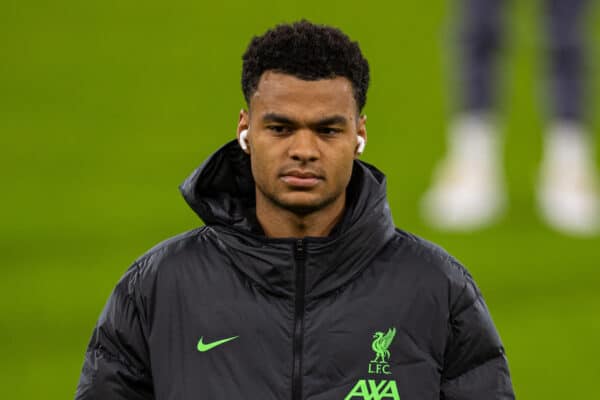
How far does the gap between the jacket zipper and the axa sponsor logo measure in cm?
11

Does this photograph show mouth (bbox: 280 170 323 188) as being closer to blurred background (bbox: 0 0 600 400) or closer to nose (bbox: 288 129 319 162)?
nose (bbox: 288 129 319 162)

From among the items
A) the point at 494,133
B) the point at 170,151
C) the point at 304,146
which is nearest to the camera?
the point at 304,146

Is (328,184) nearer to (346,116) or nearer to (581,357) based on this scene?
(346,116)

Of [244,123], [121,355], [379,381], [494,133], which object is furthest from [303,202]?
[494,133]

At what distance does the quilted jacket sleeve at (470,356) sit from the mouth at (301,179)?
399 millimetres

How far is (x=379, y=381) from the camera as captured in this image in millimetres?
3543

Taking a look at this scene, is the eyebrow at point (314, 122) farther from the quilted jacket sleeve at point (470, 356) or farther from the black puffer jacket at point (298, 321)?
the quilted jacket sleeve at point (470, 356)

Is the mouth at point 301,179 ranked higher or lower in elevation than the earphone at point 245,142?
lower

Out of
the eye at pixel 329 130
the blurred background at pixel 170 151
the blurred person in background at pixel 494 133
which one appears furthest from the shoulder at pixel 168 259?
the blurred person in background at pixel 494 133

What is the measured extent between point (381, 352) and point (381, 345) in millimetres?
15

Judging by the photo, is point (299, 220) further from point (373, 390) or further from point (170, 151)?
point (170, 151)

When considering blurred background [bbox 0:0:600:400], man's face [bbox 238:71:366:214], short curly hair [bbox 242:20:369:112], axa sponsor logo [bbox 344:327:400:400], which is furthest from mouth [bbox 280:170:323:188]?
blurred background [bbox 0:0:600:400]

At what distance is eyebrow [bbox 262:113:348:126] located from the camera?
140 inches

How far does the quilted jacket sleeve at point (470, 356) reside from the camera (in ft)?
11.9
